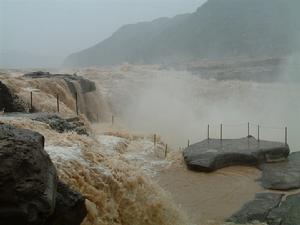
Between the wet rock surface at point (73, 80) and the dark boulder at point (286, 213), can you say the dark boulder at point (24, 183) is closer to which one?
the dark boulder at point (286, 213)

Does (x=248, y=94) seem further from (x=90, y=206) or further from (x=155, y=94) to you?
(x=90, y=206)

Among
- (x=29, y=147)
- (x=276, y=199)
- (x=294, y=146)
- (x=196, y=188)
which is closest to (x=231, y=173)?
(x=196, y=188)

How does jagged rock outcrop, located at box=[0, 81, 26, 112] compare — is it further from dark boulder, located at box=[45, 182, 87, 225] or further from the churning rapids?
dark boulder, located at box=[45, 182, 87, 225]

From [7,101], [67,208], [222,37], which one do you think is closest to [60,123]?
[7,101]

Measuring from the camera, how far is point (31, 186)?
14.6 feet

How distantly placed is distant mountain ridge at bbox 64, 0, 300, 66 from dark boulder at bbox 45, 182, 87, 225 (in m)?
78.5

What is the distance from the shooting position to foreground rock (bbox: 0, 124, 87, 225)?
436cm

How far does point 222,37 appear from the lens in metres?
99.8

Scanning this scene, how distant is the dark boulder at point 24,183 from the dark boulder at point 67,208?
0.28 m

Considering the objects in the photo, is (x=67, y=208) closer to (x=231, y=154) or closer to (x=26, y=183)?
(x=26, y=183)

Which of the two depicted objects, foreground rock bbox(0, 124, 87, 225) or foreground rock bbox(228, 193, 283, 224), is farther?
foreground rock bbox(228, 193, 283, 224)

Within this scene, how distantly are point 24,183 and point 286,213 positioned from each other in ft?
16.6

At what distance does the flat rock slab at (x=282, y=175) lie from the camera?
9.99 metres

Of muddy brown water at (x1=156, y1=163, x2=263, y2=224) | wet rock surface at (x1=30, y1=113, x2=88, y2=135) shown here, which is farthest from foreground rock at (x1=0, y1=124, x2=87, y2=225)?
wet rock surface at (x1=30, y1=113, x2=88, y2=135)
